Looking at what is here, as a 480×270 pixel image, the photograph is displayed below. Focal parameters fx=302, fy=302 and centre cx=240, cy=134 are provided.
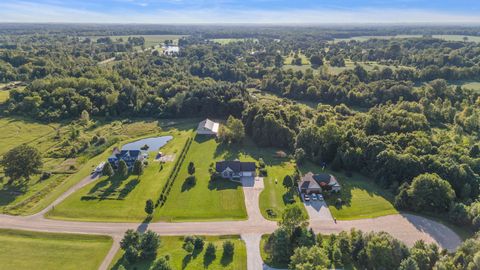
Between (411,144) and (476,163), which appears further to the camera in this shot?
(411,144)

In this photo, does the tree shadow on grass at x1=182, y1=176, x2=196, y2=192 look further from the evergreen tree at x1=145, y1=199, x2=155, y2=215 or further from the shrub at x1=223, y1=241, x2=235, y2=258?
the shrub at x1=223, y1=241, x2=235, y2=258

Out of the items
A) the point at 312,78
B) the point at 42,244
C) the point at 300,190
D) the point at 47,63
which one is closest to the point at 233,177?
the point at 300,190

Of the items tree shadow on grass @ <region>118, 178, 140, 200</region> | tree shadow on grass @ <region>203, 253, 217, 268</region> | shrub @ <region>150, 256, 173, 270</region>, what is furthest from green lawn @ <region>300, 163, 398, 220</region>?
tree shadow on grass @ <region>118, 178, 140, 200</region>

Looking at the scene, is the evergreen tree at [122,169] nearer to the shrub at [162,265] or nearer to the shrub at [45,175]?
the shrub at [45,175]

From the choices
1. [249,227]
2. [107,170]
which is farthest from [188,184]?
[249,227]

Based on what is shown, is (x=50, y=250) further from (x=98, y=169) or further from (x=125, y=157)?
(x=125, y=157)

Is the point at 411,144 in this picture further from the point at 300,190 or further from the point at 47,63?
the point at 47,63
